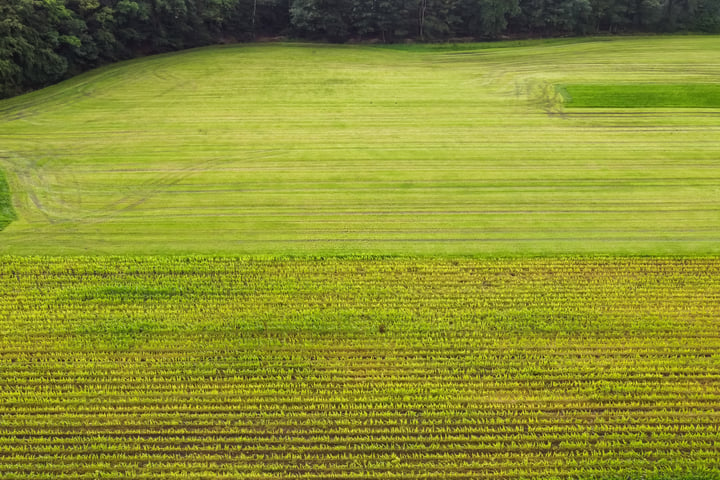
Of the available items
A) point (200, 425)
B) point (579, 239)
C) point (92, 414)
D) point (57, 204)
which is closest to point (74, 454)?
point (92, 414)

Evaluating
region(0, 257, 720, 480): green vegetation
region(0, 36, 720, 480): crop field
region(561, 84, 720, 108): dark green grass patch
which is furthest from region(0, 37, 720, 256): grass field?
region(0, 257, 720, 480): green vegetation

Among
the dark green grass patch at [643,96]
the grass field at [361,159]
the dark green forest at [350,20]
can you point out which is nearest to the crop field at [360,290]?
→ the grass field at [361,159]

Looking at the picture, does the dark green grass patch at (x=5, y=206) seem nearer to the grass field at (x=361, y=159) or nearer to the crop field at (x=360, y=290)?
the crop field at (x=360, y=290)

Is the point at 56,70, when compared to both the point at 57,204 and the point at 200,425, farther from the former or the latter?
the point at 200,425

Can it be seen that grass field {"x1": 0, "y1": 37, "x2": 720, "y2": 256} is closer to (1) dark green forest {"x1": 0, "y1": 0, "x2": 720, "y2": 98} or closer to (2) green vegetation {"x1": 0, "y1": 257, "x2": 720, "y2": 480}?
(2) green vegetation {"x1": 0, "y1": 257, "x2": 720, "y2": 480}

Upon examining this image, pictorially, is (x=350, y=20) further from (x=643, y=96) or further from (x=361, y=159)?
(x=643, y=96)

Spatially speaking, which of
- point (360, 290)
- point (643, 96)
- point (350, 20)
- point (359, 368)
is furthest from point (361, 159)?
point (350, 20)
